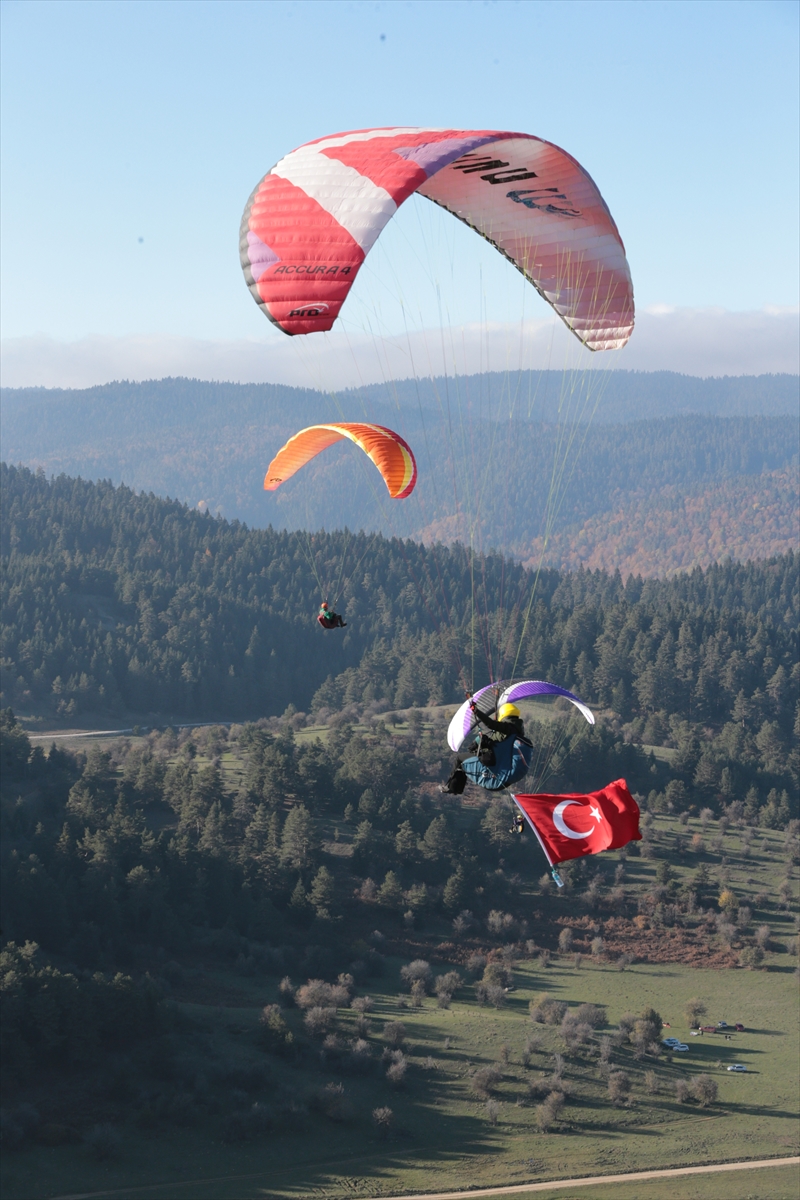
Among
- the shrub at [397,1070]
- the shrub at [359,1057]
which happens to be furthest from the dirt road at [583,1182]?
the shrub at [359,1057]

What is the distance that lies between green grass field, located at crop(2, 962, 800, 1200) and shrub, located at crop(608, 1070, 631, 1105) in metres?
0.39

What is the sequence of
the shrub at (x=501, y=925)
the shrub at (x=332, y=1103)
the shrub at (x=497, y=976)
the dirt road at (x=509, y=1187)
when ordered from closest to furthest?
the dirt road at (x=509, y=1187), the shrub at (x=332, y=1103), the shrub at (x=497, y=976), the shrub at (x=501, y=925)

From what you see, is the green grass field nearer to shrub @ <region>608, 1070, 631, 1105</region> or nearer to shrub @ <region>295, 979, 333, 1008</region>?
shrub @ <region>608, 1070, 631, 1105</region>

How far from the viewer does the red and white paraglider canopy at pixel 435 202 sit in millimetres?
24016

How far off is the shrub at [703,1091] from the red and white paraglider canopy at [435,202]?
3901 centimetres

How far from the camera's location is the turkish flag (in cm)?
2989

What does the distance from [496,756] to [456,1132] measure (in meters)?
32.7

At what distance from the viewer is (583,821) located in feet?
101

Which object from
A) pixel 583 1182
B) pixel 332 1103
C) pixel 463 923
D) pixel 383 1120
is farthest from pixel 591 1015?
pixel 463 923

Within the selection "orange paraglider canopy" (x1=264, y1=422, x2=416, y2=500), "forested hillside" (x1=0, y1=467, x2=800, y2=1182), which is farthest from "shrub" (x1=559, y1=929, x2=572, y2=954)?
"orange paraglider canopy" (x1=264, y1=422, x2=416, y2=500)

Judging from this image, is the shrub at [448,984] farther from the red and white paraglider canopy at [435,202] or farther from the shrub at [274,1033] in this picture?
the red and white paraglider canopy at [435,202]

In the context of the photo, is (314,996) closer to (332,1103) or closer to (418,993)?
(418,993)

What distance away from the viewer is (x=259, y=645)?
196750mm

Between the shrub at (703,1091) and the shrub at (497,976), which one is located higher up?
the shrub at (703,1091)
